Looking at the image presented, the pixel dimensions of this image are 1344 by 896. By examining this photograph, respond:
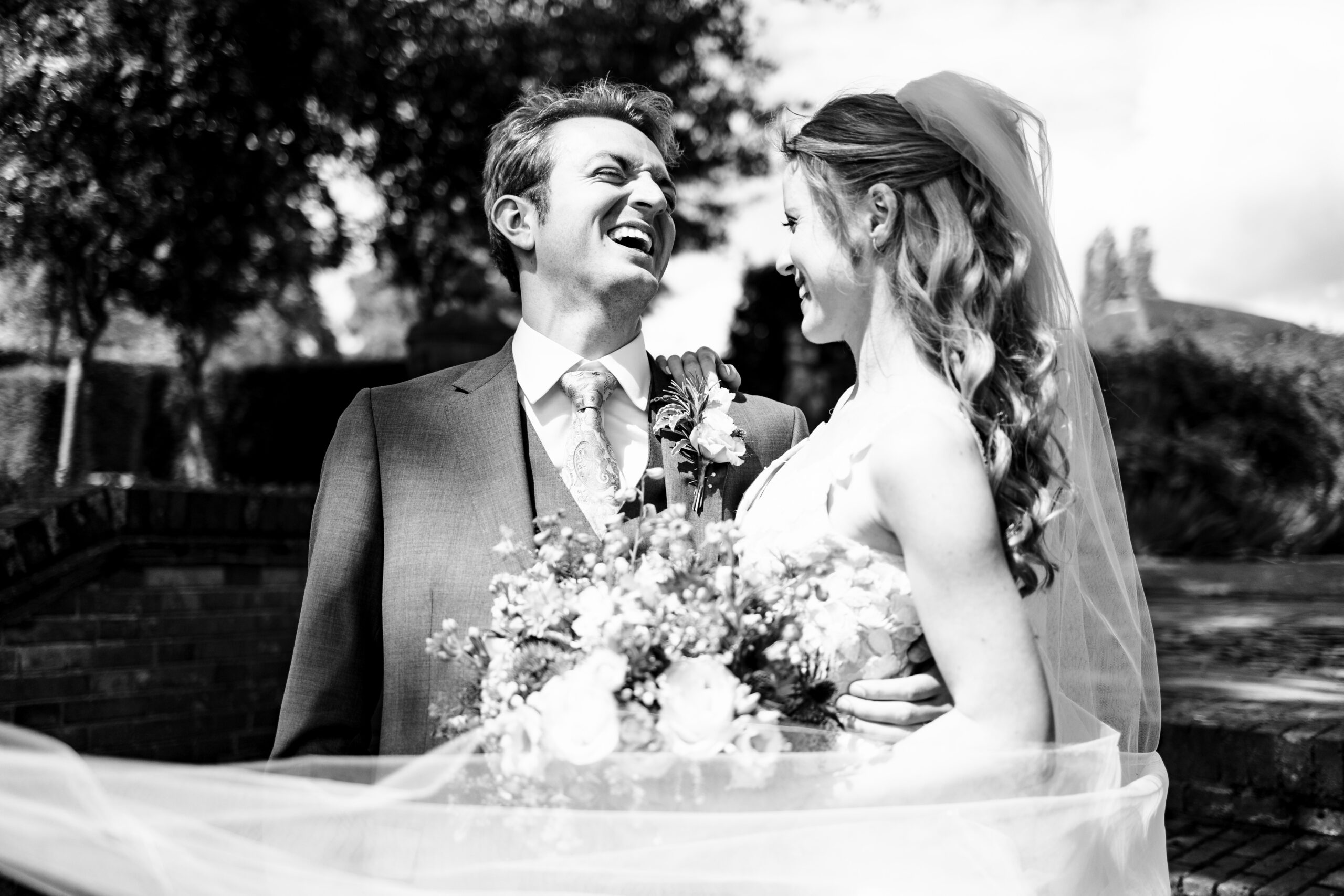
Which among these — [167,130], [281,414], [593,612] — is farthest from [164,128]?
[281,414]

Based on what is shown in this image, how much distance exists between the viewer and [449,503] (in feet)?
8.13

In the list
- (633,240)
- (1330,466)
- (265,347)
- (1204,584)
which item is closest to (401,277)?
(1204,584)

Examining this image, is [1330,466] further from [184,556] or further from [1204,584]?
[184,556]

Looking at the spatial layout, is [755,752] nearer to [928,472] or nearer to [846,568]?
[846,568]

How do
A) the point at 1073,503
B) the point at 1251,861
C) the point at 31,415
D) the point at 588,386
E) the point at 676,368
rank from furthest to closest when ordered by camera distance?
Result: the point at 31,415 → the point at 1251,861 → the point at 676,368 → the point at 588,386 → the point at 1073,503

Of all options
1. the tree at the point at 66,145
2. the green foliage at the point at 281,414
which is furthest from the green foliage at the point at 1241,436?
the tree at the point at 66,145

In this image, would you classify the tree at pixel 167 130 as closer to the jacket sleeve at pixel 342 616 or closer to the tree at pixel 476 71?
the tree at pixel 476 71

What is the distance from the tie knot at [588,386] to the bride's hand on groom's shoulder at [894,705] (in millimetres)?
976

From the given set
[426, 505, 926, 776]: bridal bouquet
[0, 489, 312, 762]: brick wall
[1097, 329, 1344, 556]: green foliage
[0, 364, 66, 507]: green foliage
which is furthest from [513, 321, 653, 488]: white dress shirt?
[0, 364, 66, 507]: green foliage

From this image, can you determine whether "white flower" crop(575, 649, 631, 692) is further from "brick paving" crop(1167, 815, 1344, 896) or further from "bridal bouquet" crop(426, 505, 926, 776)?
"brick paving" crop(1167, 815, 1344, 896)

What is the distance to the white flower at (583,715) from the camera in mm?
1577

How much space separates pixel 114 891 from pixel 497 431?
1.28m

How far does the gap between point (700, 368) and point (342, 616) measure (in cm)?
99

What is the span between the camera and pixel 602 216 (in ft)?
8.77
